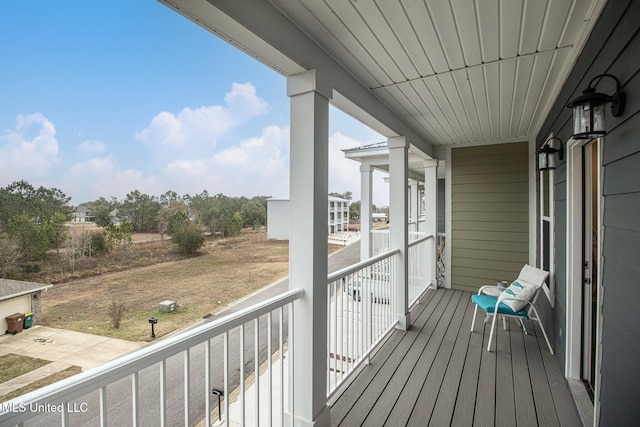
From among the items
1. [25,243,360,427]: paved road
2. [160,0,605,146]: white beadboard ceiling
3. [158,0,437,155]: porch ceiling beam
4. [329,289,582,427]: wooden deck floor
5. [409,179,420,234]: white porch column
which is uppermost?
[160,0,605,146]: white beadboard ceiling

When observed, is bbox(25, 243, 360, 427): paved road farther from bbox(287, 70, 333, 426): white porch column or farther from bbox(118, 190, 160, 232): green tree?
bbox(118, 190, 160, 232): green tree

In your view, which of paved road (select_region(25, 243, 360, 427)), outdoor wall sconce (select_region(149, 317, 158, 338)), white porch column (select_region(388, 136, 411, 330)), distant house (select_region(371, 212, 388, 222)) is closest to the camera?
paved road (select_region(25, 243, 360, 427))

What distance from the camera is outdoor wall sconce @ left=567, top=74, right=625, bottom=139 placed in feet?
4.37

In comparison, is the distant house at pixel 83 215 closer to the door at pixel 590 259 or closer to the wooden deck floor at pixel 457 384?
the wooden deck floor at pixel 457 384

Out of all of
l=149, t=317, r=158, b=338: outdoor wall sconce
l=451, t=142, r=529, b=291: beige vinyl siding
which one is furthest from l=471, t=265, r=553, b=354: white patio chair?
l=149, t=317, r=158, b=338: outdoor wall sconce

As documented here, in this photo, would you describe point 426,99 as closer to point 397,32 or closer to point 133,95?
point 397,32

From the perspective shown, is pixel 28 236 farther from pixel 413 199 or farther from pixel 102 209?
pixel 413 199

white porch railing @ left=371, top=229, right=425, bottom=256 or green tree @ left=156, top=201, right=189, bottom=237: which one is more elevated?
green tree @ left=156, top=201, right=189, bottom=237

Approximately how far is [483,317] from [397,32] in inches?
144

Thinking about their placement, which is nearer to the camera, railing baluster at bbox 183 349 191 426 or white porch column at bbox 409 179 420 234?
railing baluster at bbox 183 349 191 426

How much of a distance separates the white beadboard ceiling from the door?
756 mm

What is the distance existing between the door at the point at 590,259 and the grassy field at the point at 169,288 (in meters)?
2.20

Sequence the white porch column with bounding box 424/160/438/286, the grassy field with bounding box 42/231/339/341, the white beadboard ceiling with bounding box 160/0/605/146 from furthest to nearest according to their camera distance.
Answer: the white porch column with bounding box 424/160/438/286
the white beadboard ceiling with bounding box 160/0/605/146
the grassy field with bounding box 42/231/339/341

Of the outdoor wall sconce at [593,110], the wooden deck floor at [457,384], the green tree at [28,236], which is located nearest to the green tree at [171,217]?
the green tree at [28,236]
